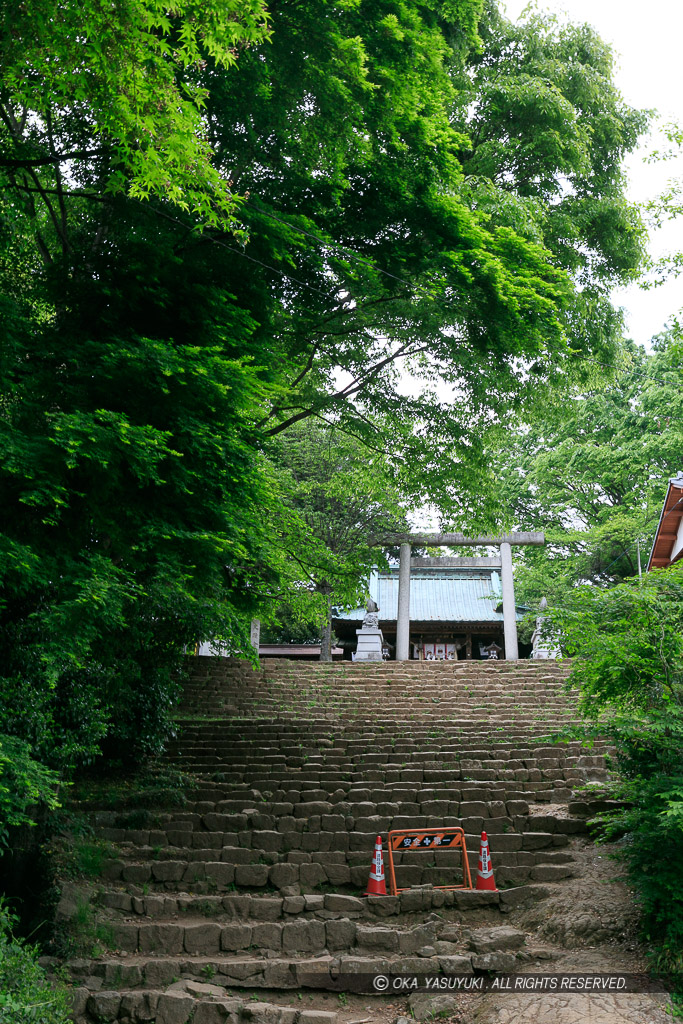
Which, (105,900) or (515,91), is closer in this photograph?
(105,900)

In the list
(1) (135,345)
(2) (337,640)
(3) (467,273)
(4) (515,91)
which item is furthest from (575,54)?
(2) (337,640)

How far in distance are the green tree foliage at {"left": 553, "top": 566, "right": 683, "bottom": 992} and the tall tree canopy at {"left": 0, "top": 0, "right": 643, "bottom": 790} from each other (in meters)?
3.62

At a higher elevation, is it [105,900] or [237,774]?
[237,774]

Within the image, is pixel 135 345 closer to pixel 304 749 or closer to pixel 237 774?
pixel 237 774

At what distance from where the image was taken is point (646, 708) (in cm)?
679

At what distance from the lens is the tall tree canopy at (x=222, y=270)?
5.85 metres

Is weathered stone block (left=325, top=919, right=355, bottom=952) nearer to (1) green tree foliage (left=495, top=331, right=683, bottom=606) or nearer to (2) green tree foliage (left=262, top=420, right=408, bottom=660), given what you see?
(2) green tree foliage (left=262, top=420, right=408, bottom=660)

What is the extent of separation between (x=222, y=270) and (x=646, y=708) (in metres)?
6.40

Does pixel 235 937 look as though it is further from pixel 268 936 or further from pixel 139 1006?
pixel 139 1006

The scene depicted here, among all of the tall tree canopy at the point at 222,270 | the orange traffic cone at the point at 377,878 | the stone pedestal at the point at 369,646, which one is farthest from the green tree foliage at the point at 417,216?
the stone pedestal at the point at 369,646

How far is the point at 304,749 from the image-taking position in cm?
1254

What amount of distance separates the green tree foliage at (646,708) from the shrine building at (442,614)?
1967 centimetres

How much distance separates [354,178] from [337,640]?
21925 mm

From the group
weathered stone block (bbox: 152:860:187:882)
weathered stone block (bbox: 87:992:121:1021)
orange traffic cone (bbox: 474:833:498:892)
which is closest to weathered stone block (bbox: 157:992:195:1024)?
weathered stone block (bbox: 87:992:121:1021)
